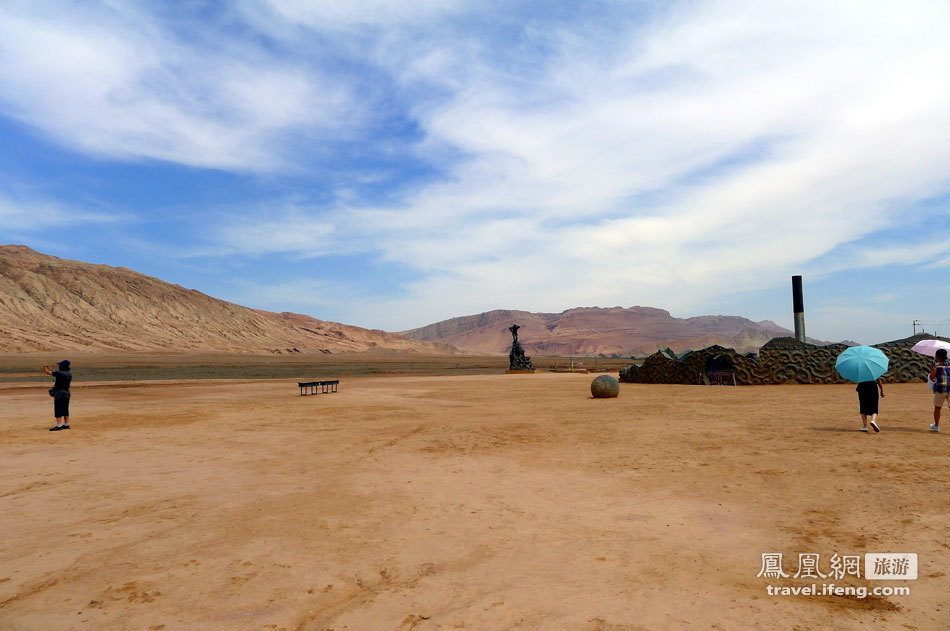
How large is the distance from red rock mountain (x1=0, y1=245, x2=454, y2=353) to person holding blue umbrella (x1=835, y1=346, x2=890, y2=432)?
98.8m

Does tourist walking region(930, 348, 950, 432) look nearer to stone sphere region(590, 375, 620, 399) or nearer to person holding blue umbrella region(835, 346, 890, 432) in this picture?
person holding blue umbrella region(835, 346, 890, 432)

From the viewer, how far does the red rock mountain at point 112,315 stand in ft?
301

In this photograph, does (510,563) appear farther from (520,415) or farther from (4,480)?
(520,415)

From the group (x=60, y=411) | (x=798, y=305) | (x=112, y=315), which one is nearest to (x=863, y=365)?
(x=60, y=411)

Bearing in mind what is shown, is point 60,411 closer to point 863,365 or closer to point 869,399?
point 863,365

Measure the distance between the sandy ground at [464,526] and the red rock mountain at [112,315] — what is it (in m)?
92.4

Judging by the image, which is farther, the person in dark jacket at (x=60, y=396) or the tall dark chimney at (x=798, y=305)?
the tall dark chimney at (x=798, y=305)

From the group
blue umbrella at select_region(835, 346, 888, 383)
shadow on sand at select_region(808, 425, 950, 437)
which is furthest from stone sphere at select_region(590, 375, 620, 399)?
blue umbrella at select_region(835, 346, 888, 383)

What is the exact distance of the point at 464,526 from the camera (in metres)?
6.01

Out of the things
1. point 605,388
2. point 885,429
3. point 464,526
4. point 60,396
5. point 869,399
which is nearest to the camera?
point 464,526

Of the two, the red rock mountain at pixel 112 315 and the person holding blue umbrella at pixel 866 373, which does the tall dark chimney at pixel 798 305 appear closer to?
the person holding blue umbrella at pixel 866 373

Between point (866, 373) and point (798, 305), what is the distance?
3109cm

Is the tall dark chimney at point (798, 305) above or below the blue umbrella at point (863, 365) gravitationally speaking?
above

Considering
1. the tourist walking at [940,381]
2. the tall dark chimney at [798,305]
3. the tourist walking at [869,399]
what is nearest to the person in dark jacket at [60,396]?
the tourist walking at [869,399]
